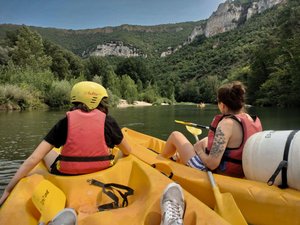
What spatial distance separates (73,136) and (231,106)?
150 centimetres

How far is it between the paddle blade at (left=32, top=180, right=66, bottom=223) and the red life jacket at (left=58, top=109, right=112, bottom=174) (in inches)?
9.5

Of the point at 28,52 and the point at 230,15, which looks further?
the point at 230,15

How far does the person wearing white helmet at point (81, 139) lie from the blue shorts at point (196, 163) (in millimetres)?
909

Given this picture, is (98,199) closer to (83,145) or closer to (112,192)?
(112,192)

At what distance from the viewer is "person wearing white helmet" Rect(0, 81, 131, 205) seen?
2.92 metres

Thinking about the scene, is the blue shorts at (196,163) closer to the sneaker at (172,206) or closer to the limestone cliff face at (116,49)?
the sneaker at (172,206)

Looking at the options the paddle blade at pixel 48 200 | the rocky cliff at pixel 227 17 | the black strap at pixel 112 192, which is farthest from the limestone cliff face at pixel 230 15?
the paddle blade at pixel 48 200

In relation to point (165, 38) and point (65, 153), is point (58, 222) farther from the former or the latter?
point (165, 38)

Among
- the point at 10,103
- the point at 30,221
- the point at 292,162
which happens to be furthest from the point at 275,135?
the point at 10,103

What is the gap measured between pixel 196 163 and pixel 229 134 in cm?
57

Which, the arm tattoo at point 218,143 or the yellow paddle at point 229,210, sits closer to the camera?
the yellow paddle at point 229,210

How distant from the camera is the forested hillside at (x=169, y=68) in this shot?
28500 mm

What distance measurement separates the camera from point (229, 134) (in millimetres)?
3125

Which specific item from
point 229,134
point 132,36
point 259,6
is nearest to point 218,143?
point 229,134
